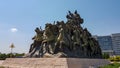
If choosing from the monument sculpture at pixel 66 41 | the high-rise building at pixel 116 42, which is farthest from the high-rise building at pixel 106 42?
the monument sculpture at pixel 66 41

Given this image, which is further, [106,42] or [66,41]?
[106,42]

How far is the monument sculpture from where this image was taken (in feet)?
40.8

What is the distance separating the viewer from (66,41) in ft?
41.2

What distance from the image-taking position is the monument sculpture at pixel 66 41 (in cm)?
1244

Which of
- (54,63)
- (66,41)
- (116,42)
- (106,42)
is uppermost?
(106,42)

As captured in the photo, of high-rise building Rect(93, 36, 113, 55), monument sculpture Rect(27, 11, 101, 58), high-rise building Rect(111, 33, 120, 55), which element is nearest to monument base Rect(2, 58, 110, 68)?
monument sculpture Rect(27, 11, 101, 58)

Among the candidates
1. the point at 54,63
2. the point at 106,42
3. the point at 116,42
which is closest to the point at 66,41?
A: the point at 54,63

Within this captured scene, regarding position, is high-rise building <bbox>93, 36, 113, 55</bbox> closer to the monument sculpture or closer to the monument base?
the monument sculpture

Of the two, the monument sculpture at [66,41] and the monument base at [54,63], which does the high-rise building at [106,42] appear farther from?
the monument base at [54,63]

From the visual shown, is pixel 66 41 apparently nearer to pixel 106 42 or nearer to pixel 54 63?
pixel 54 63

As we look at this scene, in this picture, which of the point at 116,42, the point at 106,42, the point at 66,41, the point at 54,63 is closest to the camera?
the point at 54,63

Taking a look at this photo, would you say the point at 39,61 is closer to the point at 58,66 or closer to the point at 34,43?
the point at 58,66

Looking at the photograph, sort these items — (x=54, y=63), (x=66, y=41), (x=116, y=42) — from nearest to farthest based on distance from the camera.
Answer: (x=54, y=63), (x=66, y=41), (x=116, y=42)

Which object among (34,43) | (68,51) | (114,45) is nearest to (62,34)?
(68,51)
